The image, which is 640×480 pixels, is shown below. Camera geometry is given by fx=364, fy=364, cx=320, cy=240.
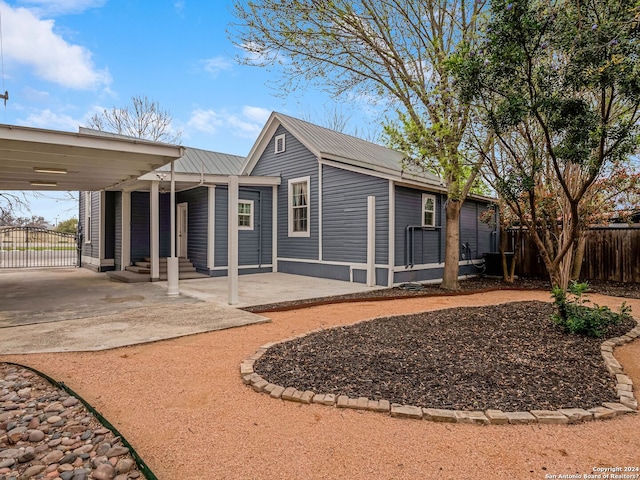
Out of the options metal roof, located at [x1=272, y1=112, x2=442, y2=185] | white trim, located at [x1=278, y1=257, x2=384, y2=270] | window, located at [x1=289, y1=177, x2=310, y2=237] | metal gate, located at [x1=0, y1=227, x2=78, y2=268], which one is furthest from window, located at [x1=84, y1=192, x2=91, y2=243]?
window, located at [x1=289, y1=177, x2=310, y2=237]

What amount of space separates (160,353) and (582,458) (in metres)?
3.98

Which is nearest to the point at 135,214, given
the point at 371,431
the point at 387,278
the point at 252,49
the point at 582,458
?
the point at 252,49

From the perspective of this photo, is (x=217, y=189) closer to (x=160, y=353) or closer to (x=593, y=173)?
(x=160, y=353)

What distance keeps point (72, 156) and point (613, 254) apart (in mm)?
14234

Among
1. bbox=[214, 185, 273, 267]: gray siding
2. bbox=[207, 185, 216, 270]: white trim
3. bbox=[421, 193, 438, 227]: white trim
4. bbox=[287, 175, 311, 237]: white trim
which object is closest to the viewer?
bbox=[421, 193, 438, 227]: white trim

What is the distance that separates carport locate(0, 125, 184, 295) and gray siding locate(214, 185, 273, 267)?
2.85 m

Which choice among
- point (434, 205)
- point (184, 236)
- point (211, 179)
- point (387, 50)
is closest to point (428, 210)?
point (434, 205)

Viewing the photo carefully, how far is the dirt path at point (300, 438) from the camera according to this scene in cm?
212

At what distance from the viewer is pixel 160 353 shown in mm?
4219

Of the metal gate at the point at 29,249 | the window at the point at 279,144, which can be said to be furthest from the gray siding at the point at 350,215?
the metal gate at the point at 29,249

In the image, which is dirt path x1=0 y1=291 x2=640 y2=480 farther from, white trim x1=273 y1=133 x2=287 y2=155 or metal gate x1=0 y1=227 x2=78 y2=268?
metal gate x1=0 y1=227 x2=78 y2=268

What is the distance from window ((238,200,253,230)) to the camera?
1225cm

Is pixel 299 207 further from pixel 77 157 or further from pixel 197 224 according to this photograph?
pixel 77 157

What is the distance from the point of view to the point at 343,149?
12.8 metres
